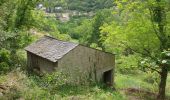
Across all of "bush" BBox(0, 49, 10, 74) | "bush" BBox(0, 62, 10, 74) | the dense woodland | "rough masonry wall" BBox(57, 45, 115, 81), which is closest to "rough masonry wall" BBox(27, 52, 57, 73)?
the dense woodland

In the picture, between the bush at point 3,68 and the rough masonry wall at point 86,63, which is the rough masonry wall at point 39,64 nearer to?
the rough masonry wall at point 86,63

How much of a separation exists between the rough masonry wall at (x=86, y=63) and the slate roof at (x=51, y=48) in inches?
12.3

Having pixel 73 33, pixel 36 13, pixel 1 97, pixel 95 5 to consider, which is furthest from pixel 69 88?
pixel 95 5

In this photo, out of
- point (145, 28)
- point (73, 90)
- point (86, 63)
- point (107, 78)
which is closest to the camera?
point (73, 90)

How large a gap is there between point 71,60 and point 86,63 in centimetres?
163

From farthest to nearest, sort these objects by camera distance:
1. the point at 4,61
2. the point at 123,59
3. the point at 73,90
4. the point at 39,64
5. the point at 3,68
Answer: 1. the point at 123,59
2. the point at 4,61
3. the point at 39,64
4. the point at 3,68
5. the point at 73,90

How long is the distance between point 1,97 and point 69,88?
5466mm

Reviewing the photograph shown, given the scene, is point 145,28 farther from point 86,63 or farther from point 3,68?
point 3,68

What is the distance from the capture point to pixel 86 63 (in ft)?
66.3

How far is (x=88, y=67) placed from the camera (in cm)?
2048

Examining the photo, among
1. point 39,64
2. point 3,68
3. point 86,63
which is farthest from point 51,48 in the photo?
point 3,68

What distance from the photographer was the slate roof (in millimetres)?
18453

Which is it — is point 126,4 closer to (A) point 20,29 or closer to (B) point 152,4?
(B) point 152,4

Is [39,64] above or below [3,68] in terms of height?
below
